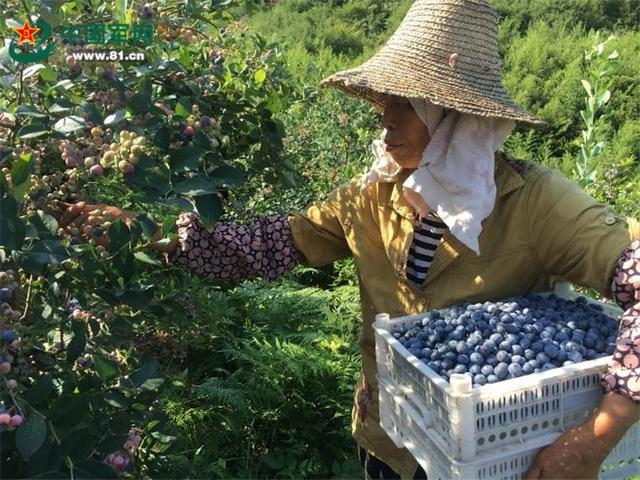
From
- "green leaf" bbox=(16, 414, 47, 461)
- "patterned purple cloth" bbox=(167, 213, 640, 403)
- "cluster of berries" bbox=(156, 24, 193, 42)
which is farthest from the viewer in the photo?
"patterned purple cloth" bbox=(167, 213, 640, 403)

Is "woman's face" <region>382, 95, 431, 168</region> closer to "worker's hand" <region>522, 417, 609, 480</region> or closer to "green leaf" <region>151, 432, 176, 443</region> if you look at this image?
"worker's hand" <region>522, 417, 609, 480</region>

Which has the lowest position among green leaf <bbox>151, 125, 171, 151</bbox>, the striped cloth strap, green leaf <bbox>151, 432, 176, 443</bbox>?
green leaf <bbox>151, 432, 176, 443</bbox>

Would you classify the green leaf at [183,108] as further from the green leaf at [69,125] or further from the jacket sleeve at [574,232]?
the jacket sleeve at [574,232]

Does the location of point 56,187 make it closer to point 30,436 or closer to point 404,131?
point 30,436

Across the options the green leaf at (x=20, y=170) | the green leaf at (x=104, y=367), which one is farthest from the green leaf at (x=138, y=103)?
the green leaf at (x=104, y=367)

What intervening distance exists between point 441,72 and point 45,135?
30.5 inches

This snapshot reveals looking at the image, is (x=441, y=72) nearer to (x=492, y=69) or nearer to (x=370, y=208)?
(x=492, y=69)

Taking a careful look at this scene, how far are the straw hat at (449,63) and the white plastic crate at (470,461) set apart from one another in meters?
0.60

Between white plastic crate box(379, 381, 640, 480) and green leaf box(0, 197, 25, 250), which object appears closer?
green leaf box(0, 197, 25, 250)

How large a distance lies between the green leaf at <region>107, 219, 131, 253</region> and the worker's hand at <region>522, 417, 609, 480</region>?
813mm

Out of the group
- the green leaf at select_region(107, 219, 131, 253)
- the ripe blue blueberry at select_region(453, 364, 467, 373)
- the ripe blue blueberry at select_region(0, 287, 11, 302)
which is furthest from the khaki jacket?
the ripe blue blueberry at select_region(0, 287, 11, 302)

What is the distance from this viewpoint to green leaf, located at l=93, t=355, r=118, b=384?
118cm

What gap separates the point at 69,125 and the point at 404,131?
0.68 metres

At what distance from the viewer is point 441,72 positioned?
4.48 ft
